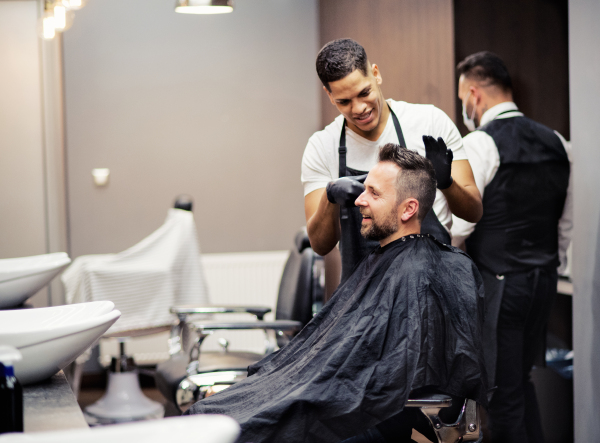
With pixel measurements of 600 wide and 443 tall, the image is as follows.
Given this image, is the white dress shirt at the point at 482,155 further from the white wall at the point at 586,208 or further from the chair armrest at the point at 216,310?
the chair armrest at the point at 216,310

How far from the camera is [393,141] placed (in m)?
1.92

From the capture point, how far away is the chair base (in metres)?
3.40

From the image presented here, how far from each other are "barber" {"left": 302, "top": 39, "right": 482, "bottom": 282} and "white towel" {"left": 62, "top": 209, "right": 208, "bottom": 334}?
5.02 feet

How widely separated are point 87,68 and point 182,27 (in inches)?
25.3

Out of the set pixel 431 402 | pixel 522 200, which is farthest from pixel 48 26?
pixel 431 402

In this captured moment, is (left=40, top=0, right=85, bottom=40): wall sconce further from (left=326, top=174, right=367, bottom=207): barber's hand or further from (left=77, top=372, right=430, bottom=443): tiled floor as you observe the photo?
(left=77, top=372, right=430, bottom=443): tiled floor

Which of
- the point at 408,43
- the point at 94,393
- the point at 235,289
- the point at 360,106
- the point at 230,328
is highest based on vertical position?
the point at 408,43

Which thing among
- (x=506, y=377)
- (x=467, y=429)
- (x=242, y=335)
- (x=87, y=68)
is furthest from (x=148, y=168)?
(x=467, y=429)

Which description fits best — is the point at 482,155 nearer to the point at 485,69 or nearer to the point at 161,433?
the point at 485,69

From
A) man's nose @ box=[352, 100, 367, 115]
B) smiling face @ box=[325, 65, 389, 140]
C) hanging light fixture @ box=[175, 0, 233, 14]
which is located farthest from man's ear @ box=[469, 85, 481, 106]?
hanging light fixture @ box=[175, 0, 233, 14]

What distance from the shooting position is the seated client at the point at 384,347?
58.9 inches

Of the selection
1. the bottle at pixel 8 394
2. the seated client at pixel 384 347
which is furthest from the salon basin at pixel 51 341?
the seated client at pixel 384 347

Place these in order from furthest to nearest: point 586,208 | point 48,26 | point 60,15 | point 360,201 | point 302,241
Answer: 1. point 48,26
2. point 60,15
3. point 302,241
4. point 586,208
5. point 360,201

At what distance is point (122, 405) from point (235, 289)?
99 centimetres
